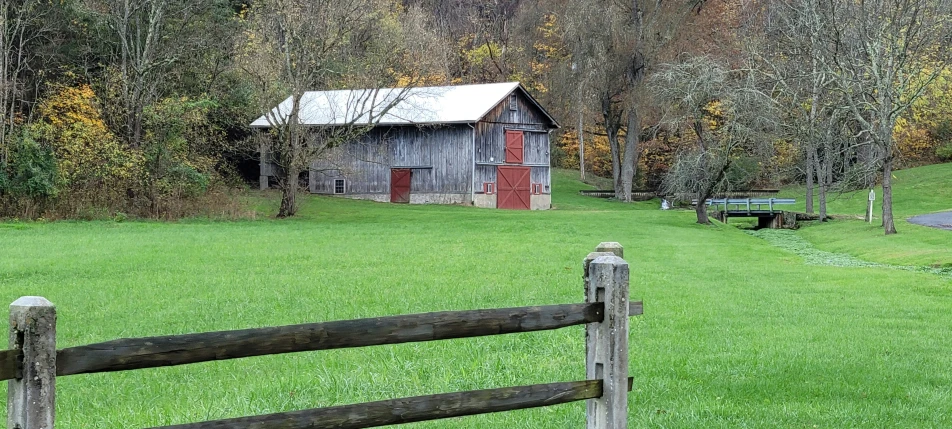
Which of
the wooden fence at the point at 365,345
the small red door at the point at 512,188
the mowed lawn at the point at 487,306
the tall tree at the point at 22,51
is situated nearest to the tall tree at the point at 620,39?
the small red door at the point at 512,188

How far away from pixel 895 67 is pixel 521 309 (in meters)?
33.3

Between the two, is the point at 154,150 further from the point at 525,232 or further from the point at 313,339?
the point at 313,339

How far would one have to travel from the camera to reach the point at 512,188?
5559cm

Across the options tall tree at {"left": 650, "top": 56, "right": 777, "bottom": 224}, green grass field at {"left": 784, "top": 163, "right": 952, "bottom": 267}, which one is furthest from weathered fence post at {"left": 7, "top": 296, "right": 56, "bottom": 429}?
tall tree at {"left": 650, "top": 56, "right": 777, "bottom": 224}

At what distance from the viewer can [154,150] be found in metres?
38.7

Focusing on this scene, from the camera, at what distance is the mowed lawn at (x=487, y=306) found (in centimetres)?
828

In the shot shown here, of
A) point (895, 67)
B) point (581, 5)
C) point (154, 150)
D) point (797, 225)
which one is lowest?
point (797, 225)

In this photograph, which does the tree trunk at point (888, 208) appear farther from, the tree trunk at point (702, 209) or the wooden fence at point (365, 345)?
the wooden fence at point (365, 345)

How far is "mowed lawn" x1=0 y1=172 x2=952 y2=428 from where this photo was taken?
8.28 meters

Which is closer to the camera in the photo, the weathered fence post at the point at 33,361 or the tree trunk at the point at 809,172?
the weathered fence post at the point at 33,361

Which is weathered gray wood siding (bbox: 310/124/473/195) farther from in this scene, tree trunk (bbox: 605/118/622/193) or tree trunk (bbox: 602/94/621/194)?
tree trunk (bbox: 605/118/622/193)

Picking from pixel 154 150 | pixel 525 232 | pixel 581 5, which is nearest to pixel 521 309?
pixel 525 232

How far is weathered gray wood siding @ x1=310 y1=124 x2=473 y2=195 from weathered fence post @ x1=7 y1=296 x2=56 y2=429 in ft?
162

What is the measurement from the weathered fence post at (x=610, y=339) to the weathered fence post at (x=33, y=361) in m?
2.84
